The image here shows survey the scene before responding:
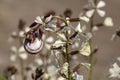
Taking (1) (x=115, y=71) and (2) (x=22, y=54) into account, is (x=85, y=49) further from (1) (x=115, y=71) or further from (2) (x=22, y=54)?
(2) (x=22, y=54)

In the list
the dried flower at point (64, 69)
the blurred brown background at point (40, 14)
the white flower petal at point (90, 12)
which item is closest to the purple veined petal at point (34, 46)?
the dried flower at point (64, 69)

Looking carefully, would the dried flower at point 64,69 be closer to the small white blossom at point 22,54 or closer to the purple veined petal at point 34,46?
the purple veined petal at point 34,46

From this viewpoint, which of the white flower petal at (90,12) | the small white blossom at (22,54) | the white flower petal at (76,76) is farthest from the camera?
the small white blossom at (22,54)

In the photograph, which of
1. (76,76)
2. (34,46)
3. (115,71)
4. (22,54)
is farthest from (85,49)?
(22,54)

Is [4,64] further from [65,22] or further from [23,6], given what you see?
[65,22]

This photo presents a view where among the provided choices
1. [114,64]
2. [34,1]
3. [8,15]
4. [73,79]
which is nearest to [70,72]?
[73,79]

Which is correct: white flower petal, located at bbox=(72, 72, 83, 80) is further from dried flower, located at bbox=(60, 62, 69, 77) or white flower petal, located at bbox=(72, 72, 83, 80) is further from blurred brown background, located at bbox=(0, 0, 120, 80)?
blurred brown background, located at bbox=(0, 0, 120, 80)
